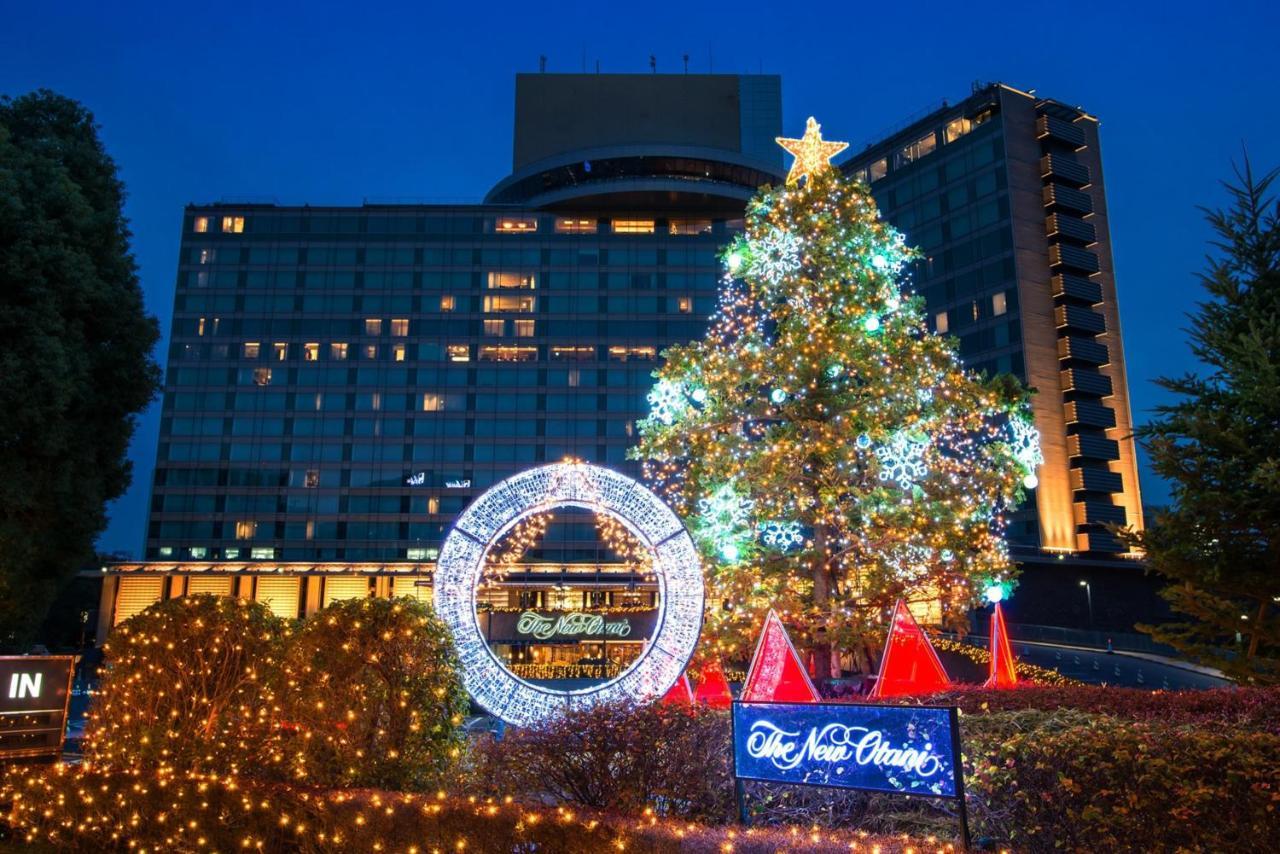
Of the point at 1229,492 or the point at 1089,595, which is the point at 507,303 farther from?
the point at 1229,492

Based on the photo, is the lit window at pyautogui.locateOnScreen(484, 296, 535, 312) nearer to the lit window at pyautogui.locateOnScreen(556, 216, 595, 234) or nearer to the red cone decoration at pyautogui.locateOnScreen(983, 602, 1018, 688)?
the lit window at pyautogui.locateOnScreen(556, 216, 595, 234)

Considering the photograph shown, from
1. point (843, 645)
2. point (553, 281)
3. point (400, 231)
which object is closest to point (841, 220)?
point (843, 645)

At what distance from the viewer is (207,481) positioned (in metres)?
81.8

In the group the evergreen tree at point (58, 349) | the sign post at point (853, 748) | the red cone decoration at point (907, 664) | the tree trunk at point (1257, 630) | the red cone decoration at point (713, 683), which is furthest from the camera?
the evergreen tree at point (58, 349)

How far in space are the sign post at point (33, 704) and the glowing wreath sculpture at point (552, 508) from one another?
4875 millimetres

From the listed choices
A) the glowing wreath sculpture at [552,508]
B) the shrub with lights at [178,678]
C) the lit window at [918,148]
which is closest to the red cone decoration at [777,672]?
the glowing wreath sculpture at [552,508]

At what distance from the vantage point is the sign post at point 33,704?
37.1ft

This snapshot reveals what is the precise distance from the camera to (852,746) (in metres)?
7.68

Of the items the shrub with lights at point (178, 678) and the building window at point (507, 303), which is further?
the building window at point (507, 303)

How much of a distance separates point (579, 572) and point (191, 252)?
1848 inches

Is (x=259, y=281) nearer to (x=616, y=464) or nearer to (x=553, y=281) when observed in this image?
(x=553, y=281)

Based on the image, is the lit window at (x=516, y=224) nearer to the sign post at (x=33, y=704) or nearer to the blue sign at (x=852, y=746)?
the sign post at (x=33, y=704)

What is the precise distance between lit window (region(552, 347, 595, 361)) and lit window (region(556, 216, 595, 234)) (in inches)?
472

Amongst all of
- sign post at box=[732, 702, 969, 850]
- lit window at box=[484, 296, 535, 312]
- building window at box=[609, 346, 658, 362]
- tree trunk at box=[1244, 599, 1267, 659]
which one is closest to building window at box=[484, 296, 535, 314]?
lit window at box=[484, 296, 535, 312]
